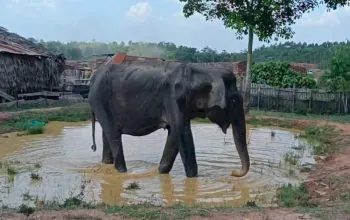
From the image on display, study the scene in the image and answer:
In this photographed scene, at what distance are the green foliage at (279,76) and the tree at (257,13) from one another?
11.0 m

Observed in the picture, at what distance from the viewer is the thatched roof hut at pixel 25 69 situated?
28672 millimetres

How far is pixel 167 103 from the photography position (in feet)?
38.7

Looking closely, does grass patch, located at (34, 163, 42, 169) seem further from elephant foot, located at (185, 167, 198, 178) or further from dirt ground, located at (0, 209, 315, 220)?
dirt ground, located at (0, 209, 315, 220)

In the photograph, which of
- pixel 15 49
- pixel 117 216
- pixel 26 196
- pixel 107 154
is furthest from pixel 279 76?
pixel 117 216

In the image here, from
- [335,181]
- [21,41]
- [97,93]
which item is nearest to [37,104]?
[21,41]

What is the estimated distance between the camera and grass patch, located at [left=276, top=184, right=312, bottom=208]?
8621 mm

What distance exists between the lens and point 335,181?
10.6 meters

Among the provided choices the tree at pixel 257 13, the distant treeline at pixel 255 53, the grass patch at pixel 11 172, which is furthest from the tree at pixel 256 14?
the distant treeline at pixel 255 53

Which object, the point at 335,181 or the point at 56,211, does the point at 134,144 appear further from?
the point at 56,211

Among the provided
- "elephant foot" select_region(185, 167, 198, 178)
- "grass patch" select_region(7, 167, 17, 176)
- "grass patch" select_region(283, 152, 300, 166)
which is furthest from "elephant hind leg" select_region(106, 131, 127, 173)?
"grass patch" select_region(283, 152, 300, 166)

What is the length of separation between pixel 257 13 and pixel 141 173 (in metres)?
13.6

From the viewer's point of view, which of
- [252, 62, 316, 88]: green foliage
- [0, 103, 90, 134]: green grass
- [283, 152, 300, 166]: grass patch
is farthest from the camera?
[252, 62, 316, 88]: green foliage

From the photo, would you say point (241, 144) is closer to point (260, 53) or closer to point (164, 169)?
point (164, 169)

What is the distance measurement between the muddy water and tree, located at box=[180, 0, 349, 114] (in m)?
6.95
